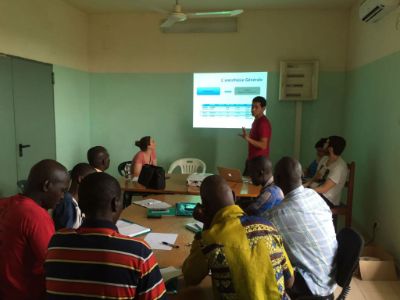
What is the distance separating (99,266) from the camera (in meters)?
1.09

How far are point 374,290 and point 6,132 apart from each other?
3840 millimetres

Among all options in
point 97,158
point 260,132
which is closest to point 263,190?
point 97,158

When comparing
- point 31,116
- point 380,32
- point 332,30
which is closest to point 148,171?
point 31,116

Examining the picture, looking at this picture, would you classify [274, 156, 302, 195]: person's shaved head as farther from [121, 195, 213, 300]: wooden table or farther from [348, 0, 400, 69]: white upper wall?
[348, 0, 400, 69]: white upper wall

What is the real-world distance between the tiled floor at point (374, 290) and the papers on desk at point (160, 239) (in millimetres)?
1447

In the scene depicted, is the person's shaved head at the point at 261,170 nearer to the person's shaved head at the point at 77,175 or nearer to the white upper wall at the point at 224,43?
the person's shaved head at the point at 77,175

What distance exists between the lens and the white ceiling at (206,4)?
15.2 ft

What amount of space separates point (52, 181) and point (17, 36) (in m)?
2.99

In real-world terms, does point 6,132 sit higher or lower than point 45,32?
lower

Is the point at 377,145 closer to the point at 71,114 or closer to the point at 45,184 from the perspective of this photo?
the point at 45,184

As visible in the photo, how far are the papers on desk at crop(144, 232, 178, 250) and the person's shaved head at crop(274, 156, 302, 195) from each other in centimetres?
71

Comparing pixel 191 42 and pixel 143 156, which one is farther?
pixel 191 42

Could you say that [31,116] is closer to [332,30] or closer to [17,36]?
[17,36]

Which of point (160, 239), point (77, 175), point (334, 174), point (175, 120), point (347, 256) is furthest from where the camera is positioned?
point (175, 120)
